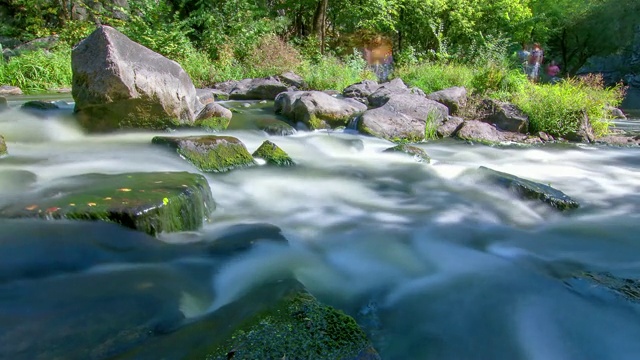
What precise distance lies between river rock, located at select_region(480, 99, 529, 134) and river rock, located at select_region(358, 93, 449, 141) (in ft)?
3.86

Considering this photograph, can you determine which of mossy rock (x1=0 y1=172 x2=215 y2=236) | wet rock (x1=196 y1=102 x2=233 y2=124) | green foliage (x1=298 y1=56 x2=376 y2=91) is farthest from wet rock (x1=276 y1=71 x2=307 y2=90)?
mossy rock (x1=0 y1=172 x2=215 y2=236)

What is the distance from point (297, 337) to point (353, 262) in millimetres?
1507

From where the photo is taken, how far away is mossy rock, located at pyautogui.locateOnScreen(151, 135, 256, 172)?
529cm

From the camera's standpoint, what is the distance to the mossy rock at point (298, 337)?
6.34 feet

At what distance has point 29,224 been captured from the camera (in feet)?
9.71

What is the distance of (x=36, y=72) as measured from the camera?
11.8 metres

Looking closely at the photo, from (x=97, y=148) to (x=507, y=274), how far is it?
5009mm

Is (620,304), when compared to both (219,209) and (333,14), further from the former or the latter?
(333,14)

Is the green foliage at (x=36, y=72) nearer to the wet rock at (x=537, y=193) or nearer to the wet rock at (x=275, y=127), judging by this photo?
the wet rock at (x=275, y=127)

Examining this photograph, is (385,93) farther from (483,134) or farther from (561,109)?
(561,109)

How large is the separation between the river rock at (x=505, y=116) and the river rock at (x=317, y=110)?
3.00 meters

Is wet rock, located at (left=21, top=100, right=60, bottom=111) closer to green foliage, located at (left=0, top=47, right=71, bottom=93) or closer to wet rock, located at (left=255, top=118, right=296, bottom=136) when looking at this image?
wet rock, located at (left=255, top=118, right=296, bottom=136)

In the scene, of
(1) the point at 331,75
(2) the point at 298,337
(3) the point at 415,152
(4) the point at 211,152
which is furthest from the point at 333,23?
(2) the point at 298,337

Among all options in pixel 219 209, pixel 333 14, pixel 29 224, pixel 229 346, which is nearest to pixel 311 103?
pixel 219 209
